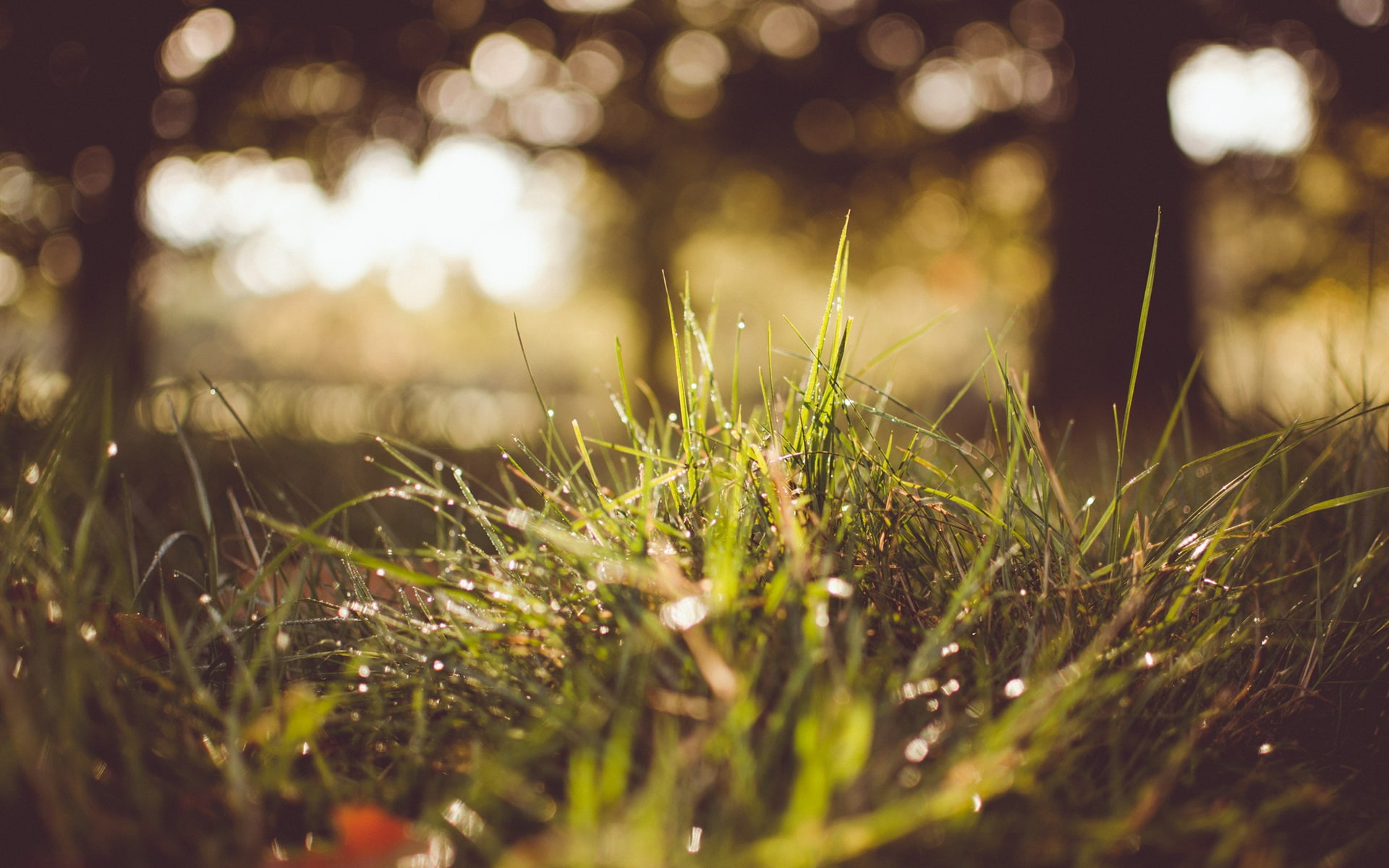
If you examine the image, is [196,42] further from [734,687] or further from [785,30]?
[734,687]

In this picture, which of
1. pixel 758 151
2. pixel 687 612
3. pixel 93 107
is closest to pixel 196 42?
pixel 93 107

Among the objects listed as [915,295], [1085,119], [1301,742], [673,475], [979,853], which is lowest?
[915,295]

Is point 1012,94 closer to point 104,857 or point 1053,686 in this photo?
point 1053,686

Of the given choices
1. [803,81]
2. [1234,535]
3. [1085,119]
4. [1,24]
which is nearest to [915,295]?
[803,81]

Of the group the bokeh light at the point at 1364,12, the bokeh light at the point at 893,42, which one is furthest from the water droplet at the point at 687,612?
the bokeh light at the point at 893,42

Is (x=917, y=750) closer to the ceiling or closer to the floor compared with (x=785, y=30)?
closer to the floor
